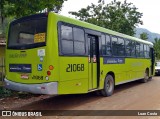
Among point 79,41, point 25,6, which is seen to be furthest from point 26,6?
point 79,41

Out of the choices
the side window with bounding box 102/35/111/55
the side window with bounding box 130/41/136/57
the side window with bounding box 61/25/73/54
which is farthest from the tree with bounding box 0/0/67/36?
the side window with bounding box 130/41/136/57

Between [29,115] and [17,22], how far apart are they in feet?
11.4

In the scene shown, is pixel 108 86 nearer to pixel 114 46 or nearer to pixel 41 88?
pixel 114 46

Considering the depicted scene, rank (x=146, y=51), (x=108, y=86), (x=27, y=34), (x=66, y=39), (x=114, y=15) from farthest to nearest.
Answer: (x=114, y=15), (x=146, y=51), (x=108, y=86), (x=27, y=34), (x=66, y=39)

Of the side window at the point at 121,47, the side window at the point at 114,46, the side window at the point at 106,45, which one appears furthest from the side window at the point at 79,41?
the side window at the point at 121,47

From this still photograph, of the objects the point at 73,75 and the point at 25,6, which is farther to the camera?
the point at 25,6

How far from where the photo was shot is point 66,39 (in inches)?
341

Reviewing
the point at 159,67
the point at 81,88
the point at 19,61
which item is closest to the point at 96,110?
the point at 81,88

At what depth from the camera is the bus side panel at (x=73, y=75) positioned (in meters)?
8.30

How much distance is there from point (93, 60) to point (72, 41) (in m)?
1.71

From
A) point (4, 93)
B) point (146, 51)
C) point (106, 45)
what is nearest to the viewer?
point (4, 93)

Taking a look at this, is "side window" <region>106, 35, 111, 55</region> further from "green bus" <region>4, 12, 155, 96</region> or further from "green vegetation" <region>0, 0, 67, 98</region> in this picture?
"green vegetation" <region>0, 0, 67, 98</region>

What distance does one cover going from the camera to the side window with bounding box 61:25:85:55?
8.54 meters

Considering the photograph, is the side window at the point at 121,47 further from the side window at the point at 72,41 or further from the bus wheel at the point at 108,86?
the side window at the point at 72,41
